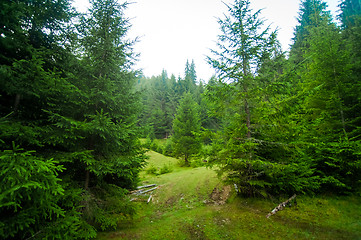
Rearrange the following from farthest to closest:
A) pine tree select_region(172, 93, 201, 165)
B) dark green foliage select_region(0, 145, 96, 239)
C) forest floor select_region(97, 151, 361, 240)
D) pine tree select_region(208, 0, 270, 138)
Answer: pine tree select_region(172, 93, 201, 165) < pine tree select_region(208, 0, 270, 138) < forest floor select_region(97, 151, 361, 240) < dark green foliage select_region(0, 145, 96, 239)

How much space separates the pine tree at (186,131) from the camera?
2101 cm

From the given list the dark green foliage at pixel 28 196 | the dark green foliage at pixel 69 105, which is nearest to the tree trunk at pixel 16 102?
the dark green foliage at pixel 69 105

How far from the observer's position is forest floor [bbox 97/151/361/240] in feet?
20.2

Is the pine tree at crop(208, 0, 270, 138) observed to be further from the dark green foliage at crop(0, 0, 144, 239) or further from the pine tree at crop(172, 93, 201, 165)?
the pine tree at crop(172, 93, 201, 165)

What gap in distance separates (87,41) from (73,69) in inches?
62.4

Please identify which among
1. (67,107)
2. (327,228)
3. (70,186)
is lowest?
(327,228)

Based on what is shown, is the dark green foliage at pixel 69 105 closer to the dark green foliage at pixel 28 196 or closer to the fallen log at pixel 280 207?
the dark green foliage at pixel 28 196

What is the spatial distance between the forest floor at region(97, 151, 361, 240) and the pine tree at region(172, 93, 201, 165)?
10.9m

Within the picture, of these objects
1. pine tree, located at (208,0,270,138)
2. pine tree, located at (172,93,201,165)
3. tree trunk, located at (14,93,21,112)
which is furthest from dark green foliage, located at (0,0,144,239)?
pine tree, located at (172,93,201,165)

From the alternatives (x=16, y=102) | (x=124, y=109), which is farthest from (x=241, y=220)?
(x=16, y=102)

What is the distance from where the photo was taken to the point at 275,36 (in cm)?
791

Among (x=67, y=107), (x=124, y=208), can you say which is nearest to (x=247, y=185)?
(x=124, y=208)

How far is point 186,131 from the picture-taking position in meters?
21.8

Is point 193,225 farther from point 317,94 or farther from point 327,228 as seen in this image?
point 317,94
